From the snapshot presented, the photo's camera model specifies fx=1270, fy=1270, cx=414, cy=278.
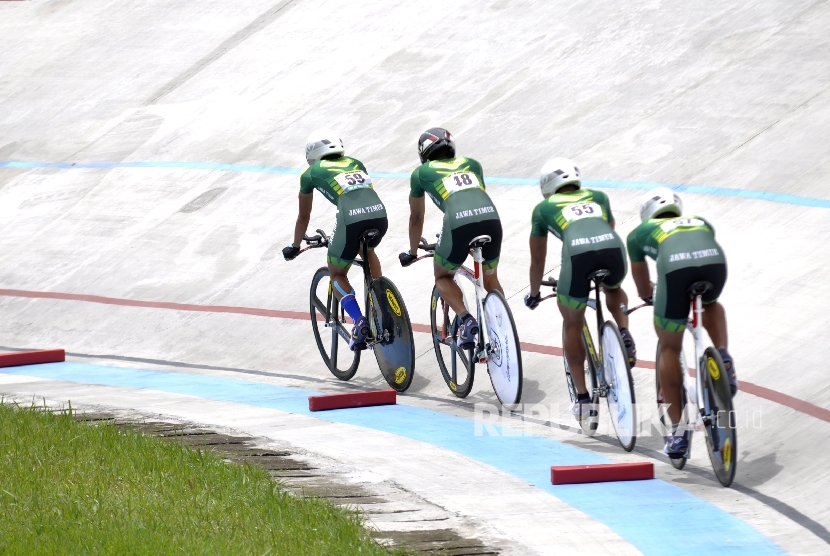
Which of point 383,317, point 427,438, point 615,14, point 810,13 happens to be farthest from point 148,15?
point 427,438

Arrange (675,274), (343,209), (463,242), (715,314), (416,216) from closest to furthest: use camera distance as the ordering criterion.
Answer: (675,274), (715,314), (463,242), (416,216), (343,209)

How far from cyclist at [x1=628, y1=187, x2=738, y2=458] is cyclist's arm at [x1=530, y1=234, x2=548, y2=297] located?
0.80m

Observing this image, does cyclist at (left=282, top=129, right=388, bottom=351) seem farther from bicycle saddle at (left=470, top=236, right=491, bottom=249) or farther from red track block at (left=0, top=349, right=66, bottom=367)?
red track block at (left=0, top=349, right=66, bottom=367)

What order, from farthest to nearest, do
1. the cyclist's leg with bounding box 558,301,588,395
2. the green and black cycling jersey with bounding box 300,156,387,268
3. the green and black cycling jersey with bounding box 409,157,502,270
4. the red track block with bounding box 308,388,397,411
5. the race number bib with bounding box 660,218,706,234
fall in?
1. the green and black cycling jersey with bounding box 300,156,387,268
2. the red track block with bounding box 308,388,397,411
3. the green and black cycling jersey with bounding box 409,157,502,270
4. the cyclist's leg with bounding box 558,301,588,395
5. the race number bib with bounding box 660,218,706,234

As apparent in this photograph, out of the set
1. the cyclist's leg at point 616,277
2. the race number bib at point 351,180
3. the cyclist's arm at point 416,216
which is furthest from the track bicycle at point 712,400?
the race number bib at point 351,180

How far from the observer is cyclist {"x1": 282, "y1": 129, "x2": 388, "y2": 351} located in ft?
28.0

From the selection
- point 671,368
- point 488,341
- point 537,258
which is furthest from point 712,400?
point 488,341

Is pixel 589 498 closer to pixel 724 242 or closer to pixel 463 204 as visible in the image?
pixel 463 204

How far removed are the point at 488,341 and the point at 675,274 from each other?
2.05 metres

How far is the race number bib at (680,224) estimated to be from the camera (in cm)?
620

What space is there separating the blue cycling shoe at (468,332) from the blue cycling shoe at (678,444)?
1.84 meters

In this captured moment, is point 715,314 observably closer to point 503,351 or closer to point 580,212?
point 580,212

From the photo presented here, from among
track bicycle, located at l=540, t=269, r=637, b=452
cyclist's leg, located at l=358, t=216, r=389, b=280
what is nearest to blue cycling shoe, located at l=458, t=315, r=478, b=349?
track bicycle, located at l=540, t=269, r=637, b=452

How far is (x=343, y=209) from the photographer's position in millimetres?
8531
